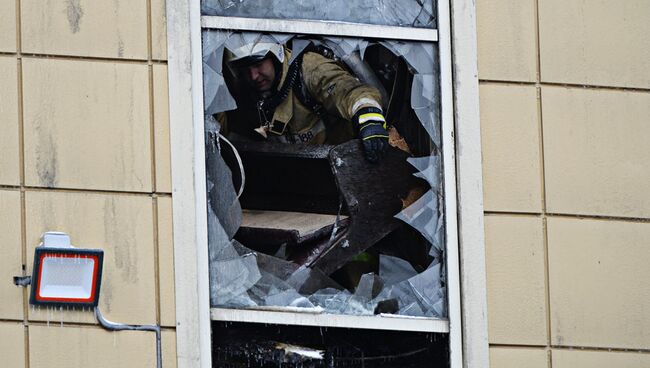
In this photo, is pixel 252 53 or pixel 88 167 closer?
pixel 88 167

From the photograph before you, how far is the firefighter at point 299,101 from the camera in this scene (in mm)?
9562

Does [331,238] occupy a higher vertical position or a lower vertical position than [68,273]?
higher

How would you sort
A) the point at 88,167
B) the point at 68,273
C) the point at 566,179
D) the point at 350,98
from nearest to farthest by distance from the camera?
the point at 68,273, the point at 88,167, the point at 566,179, the point at 350,98

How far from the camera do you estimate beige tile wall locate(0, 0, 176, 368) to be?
28.6ft

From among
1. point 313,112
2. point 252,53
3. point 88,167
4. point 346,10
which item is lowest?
point 88,167

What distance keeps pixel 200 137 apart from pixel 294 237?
0.73 m

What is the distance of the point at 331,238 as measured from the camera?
955 cm

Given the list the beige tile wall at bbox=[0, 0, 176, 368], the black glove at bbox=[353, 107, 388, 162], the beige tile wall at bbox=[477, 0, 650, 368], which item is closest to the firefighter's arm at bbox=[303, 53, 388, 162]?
the black glove at bbox=[353, 107, 388, 162]

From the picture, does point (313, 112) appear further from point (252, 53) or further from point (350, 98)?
point (252, 53)

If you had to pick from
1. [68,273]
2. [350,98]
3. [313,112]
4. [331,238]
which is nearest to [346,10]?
[350,98]

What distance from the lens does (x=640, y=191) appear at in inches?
374

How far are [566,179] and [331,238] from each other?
43.8 inches

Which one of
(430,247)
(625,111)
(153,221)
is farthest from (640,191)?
(153,221)

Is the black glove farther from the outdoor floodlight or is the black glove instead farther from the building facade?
the outdoor floodlight
